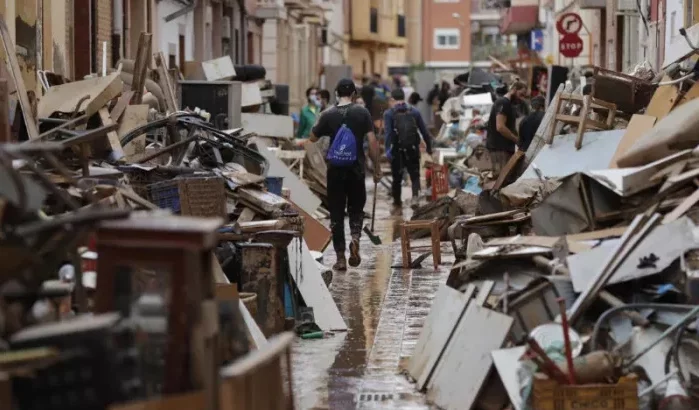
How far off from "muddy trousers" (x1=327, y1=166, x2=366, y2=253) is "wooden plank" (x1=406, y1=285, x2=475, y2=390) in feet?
18.5

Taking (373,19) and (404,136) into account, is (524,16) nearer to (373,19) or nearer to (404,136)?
(373,19)

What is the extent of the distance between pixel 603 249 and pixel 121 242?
393cm

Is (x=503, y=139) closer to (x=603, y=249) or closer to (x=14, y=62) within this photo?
(x=14, y=62)

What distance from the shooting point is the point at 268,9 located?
150ft

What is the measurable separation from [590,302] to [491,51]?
7817cm

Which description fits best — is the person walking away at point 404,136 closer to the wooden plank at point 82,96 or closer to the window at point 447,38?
the wooden plank at point 82,96

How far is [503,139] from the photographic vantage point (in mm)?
20984

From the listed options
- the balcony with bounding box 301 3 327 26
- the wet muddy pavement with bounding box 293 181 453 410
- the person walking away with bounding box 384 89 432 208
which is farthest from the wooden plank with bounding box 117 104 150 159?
the balcony with bounding box 301 3 327 26

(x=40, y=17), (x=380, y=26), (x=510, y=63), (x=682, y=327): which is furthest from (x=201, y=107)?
(x=380, y=26)

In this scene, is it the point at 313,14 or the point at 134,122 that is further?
the point at 313,14

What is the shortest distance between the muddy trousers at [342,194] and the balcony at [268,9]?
29.7m

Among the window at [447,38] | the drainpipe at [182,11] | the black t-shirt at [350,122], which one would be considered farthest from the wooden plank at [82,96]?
the window at [447,38]

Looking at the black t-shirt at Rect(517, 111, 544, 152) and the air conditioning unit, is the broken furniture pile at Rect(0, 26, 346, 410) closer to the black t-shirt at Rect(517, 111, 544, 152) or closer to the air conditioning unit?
the black t-shirt at Rect(517, 111, 544, 152)

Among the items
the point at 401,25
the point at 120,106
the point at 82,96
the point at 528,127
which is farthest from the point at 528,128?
the point at 401,25
